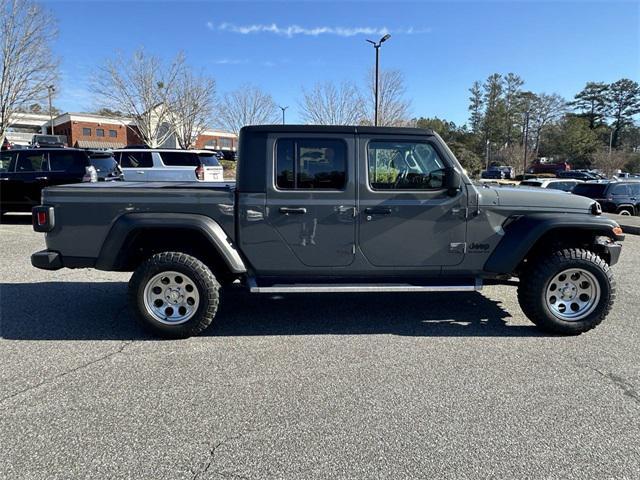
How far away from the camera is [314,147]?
4.22m

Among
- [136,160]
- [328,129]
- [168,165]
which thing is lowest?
[328,129]

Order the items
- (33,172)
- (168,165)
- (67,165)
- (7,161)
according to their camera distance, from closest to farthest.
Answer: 1. (33,172)
2. (7,161)
3. (67,165)
4. (168,165)

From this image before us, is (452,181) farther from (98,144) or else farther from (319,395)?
(98,144)

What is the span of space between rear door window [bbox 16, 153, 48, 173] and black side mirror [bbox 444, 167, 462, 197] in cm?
1079

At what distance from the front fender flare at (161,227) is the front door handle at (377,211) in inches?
50.9

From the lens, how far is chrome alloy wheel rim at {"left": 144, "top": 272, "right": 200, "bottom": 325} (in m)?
4.12

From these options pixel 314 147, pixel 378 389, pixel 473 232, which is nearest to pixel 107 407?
pixel 378 389

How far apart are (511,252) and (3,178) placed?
39.0 feet

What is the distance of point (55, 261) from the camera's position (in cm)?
414

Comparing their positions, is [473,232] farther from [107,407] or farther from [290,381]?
[107,407]

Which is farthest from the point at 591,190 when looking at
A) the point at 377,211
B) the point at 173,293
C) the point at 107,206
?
the point at 107,206

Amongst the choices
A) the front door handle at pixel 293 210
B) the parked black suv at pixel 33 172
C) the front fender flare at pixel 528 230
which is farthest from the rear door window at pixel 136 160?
the front fender flare at pixel 528 230

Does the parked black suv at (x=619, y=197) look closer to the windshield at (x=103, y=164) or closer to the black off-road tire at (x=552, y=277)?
the black off-road tire at (x=552, y=277)

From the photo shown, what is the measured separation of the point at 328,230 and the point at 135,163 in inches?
481
